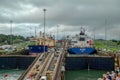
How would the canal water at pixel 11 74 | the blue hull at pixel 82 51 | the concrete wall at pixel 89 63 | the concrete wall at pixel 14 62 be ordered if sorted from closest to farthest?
1. the canal water at pixel 11 74
2. the concrete wall at pixel 89 63
3. the concrete wall at pixel 14 62
4. the blue hull at pixel 82 51

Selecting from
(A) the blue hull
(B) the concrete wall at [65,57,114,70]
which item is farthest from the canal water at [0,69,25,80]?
(A) the blue hull

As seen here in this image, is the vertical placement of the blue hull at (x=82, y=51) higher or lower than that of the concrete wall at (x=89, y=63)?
higher

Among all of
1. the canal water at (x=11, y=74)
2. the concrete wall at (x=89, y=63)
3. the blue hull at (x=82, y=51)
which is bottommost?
the canal water at (x=11, y=74)

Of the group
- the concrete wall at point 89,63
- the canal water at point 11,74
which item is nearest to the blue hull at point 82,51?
the concrete wall at point 89,63

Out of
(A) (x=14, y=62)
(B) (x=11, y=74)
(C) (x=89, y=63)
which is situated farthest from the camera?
(A) (x=14, y=62)

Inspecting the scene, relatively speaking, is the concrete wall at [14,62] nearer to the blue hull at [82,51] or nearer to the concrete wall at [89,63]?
the concrete wall at [89,63]

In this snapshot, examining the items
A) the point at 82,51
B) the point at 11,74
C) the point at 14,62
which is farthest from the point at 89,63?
the point at 11,74

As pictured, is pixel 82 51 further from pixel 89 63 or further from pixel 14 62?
pixel 14 62

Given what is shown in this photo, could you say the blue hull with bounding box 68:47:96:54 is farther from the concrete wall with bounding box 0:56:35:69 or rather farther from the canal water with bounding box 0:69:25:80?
the canal water with bounding box 0:69:25:80

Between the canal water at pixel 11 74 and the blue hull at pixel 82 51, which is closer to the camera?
the canal water at pixel 11 74

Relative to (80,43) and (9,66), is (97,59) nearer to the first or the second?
(9,66)

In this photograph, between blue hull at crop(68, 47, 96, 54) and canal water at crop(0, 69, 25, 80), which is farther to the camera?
blue hull at crop(68, 47, 96, 54)

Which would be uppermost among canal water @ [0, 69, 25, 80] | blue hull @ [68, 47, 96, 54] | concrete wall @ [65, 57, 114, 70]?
blue hull @ [68, 47, 96, 54]

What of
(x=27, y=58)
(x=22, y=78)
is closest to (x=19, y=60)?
(x=27, y=58)
